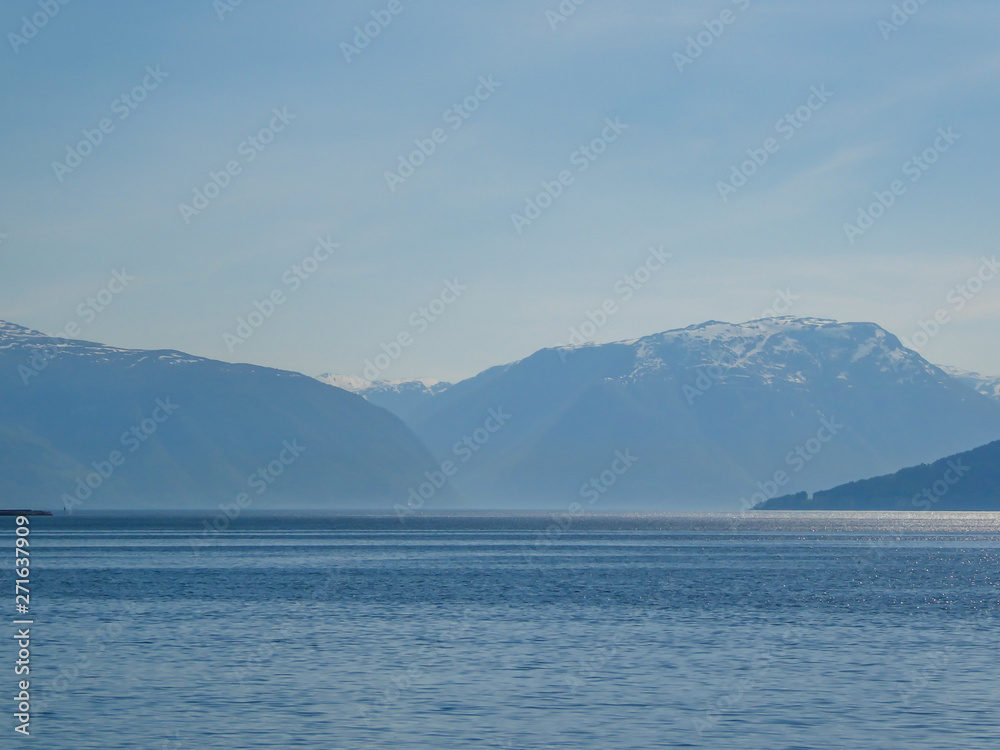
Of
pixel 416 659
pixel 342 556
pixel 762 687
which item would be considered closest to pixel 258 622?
pixel 416 659

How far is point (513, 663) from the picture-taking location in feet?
167

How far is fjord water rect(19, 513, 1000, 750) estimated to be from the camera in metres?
36.9

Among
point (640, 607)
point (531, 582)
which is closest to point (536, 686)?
point (640, 607)

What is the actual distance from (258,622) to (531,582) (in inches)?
1555

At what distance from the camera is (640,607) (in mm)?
77188

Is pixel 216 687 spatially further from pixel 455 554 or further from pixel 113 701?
pixel 455 554

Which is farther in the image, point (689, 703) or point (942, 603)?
point (942, 603)

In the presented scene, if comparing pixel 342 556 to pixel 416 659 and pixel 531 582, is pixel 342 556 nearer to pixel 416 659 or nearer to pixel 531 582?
pixel 531 582

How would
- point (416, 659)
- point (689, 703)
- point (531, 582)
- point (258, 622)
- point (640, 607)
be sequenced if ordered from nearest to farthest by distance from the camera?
point (689, 703) < point (416, 659) < point (258, 622) < point (640, 607) < point (531, 582)

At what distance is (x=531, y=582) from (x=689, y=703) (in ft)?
204

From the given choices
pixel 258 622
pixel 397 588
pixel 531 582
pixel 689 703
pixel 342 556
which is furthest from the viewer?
pixel 342 556

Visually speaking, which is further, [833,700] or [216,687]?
[216,687]

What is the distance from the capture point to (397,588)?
94.5 m

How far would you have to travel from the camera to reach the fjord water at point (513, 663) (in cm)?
3691
